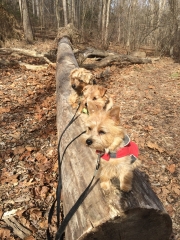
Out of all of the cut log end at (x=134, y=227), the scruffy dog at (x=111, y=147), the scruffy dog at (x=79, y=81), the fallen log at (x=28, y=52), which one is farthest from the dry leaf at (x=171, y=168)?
the fallen log at (x=28, y=52)

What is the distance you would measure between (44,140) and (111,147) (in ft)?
10.8

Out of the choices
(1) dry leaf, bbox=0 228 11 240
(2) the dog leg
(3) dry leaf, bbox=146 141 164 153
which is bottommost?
(1) dry leaf, bbox=0 228 11 240

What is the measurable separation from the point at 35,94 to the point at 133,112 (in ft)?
13.0

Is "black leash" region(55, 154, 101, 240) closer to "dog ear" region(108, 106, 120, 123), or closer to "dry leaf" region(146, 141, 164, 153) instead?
"dog ear" region(108, 106, 120, 123)

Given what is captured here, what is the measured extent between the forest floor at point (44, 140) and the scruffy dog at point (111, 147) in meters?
1.66

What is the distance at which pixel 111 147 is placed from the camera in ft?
9.32

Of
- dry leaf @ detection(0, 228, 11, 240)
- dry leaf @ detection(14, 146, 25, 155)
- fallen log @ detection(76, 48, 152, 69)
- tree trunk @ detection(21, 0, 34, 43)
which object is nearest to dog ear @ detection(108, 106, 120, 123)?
dry leaf @ detection(0, 228, 11, 240)

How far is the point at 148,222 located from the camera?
262 centimetres

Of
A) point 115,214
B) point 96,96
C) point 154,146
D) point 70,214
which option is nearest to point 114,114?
point 115,214

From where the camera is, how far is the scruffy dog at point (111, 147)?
110 inches

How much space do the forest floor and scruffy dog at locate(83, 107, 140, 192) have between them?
5.43ft

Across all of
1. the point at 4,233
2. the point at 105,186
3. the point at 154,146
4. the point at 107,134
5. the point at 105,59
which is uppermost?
the point at 105,59

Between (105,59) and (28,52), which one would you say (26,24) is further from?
(105,59)

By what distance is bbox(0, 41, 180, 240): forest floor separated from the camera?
3828 millimetres
